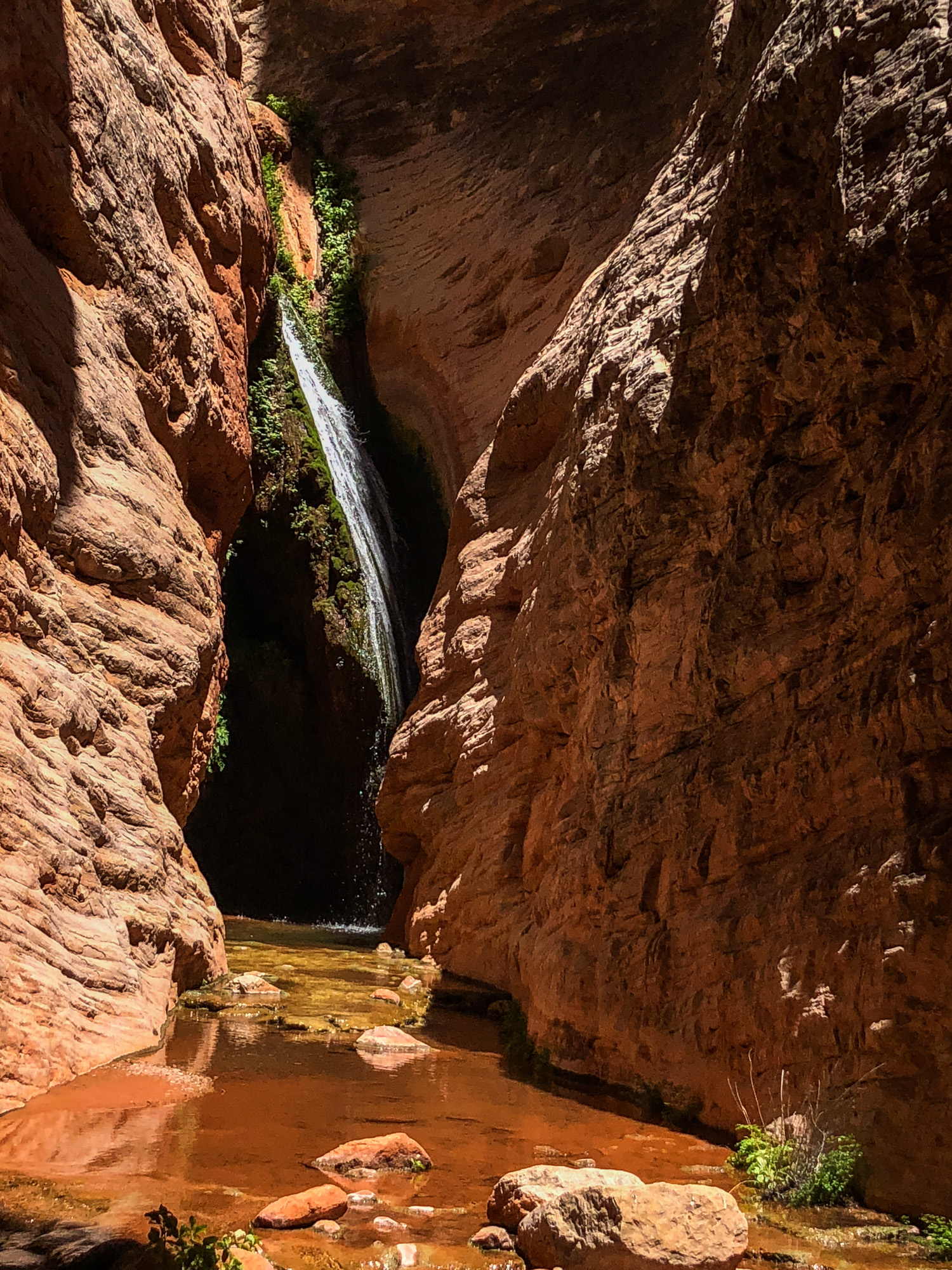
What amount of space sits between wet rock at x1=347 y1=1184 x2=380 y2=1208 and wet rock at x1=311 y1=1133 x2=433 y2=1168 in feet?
0.87

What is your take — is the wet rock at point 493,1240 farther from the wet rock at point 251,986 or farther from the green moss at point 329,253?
the green moss at point 329,253

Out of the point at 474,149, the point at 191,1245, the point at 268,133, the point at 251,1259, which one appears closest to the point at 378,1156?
the point at 251,1259

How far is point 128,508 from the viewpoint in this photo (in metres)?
7.82

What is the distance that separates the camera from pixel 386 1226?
3395mm

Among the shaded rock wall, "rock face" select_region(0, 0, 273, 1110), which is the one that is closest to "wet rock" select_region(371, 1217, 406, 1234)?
"rock face" select_region(0, 0, 273, 1110)

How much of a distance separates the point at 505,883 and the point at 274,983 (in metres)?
2.03

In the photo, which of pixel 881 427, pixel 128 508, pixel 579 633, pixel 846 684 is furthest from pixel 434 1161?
pixel 128 508

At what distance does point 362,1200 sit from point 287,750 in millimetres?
13444

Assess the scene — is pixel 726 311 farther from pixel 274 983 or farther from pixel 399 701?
pixel 399 701

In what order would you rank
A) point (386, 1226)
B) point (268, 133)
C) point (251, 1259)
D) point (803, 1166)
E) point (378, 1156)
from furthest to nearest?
point (268, 133) < point (803, 1166) < point (378, 1156) < point (386, 1226) < point (251, 1259)

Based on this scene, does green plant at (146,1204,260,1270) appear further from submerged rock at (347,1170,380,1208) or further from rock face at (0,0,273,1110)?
rock face at (0,0,273,1110)

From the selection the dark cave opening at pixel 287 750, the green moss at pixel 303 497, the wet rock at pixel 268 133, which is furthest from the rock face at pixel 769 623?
the wet rock at pixel 268 133

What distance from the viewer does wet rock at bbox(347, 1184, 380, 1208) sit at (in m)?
3.57

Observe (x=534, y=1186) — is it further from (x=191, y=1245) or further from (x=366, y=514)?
(x=366, y=514)
